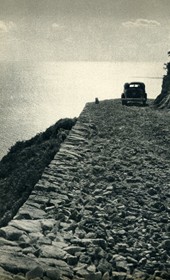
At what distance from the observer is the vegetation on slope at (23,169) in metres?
13.1

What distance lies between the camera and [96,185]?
10242 mm

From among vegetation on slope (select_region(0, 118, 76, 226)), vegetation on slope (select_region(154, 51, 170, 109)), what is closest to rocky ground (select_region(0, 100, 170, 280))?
vegetation on slope (select_region(0, 118, 76, 226))

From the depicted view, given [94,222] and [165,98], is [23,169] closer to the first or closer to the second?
[94,222]

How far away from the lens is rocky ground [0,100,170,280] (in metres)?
6.26

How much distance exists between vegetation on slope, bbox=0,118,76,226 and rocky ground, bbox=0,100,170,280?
1.53 metres

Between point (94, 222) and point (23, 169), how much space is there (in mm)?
10196

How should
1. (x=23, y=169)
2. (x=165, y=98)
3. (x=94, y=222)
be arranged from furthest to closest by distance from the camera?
(x=165, y=98)
(x=23, y=169)
(x=94, y=222)

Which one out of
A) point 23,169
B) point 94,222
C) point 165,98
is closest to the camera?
point 94,222

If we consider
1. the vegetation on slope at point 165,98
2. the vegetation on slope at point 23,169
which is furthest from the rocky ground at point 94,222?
the vegetation on slope at point 165,98

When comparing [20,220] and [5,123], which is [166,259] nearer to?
[20,220]

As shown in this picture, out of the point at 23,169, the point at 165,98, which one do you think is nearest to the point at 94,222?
the point at 23,169

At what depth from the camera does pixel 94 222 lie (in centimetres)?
795

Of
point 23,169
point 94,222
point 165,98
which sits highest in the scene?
point 165,98

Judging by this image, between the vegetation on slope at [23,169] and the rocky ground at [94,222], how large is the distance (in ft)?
5.03
